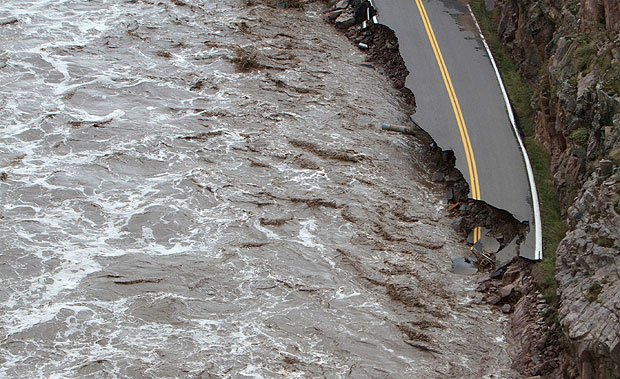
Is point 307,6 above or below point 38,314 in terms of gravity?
above

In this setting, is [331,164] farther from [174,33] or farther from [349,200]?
[174,33]

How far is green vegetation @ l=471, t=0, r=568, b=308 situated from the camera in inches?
1065

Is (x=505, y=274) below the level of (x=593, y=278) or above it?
below

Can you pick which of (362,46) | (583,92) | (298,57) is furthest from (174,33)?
(583,92)

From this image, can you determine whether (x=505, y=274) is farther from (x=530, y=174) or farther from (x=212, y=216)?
(x=212, y=216)

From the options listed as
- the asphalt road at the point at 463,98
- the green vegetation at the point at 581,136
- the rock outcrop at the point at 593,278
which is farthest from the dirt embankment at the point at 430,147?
the green vegetation at the point at 581,136

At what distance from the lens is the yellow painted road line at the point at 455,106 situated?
1228 inches

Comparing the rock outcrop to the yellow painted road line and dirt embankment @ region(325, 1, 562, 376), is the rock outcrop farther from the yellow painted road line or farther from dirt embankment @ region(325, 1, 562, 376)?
the yellow painted road line

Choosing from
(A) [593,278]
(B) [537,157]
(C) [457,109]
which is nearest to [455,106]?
(C) [457,109]

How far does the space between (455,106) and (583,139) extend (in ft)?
22.1

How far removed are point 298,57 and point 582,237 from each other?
1769cm

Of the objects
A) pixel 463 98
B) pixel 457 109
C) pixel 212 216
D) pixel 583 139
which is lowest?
pixel 212 216

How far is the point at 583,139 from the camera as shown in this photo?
95.3 feet

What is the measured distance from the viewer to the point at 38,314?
24594 millimetres
